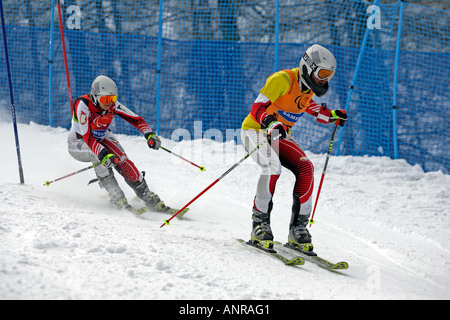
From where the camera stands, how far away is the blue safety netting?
29.7ft

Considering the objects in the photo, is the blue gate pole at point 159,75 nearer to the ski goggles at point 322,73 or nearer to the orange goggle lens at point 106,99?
the orange goggle lens at point 106,99

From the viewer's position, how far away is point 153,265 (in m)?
3.55

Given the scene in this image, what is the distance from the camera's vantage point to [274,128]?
14.0ft

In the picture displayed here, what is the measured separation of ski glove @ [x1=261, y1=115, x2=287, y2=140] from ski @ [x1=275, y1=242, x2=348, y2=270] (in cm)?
115

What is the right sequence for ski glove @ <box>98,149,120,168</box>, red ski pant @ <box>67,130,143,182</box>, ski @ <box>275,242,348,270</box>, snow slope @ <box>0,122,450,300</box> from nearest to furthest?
snow slope @ <box>0,122,450,300</box>
ski @ <box>275,242,348,270</box>
ski glove @ <box>98,149,120,168</box>
red ski pant @ <box>67,130,143,182</box>

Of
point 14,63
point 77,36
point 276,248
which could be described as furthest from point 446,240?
point 14,63

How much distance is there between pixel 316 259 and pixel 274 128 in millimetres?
1296

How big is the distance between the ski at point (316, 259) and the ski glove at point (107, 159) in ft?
7.69

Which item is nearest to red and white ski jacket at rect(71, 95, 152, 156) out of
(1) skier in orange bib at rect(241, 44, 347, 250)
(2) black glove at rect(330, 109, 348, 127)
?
(1) skier in orange bib at rect(241, 44, 347, 250)

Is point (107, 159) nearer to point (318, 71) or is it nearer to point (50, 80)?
point (318, 71)

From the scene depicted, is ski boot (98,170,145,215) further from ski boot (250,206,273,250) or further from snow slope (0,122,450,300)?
ski boot (250,206,273,250)

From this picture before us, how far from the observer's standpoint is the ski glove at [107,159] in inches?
224

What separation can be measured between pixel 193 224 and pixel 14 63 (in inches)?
293

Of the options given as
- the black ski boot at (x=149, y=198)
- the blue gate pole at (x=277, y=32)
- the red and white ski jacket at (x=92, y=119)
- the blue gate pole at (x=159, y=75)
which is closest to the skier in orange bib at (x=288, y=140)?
the black ski boot at (x=149, y=198)
